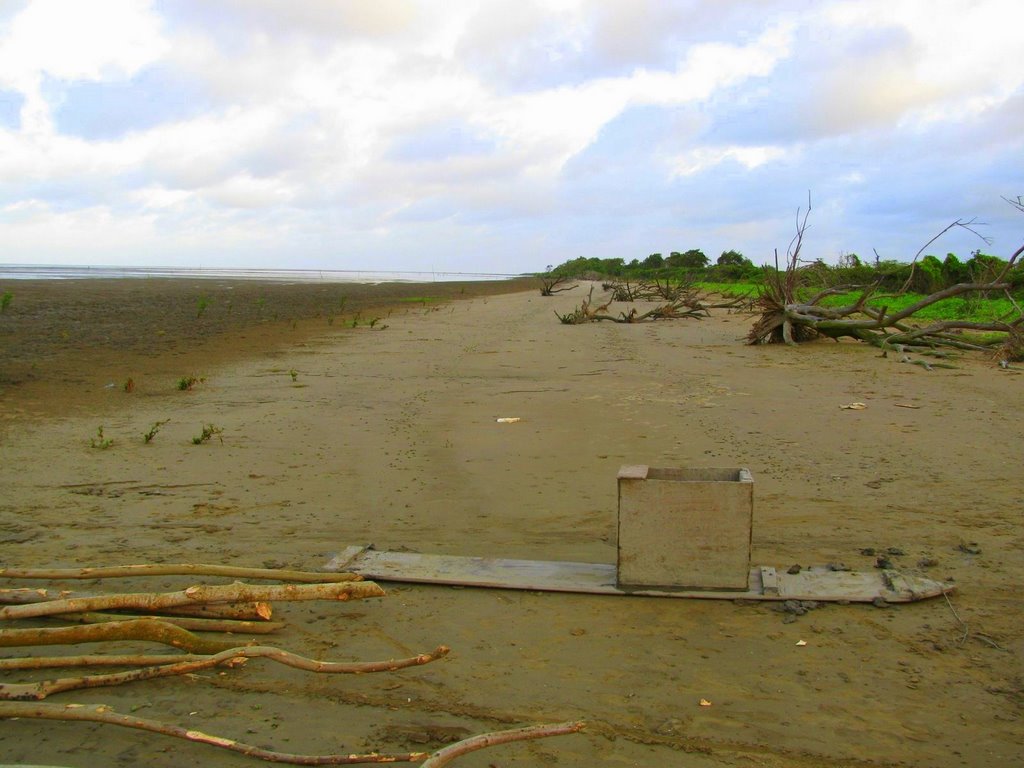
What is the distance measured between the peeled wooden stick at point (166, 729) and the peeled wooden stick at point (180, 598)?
61cm

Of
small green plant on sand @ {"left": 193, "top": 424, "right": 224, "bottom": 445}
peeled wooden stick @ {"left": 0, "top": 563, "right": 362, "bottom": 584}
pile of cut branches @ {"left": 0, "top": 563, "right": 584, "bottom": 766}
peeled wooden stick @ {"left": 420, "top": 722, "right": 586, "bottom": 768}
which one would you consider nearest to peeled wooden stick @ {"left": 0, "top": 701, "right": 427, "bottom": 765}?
pile of cut branches @ {"left": 0, "top": 563, "right": 584, "bottom": 766}

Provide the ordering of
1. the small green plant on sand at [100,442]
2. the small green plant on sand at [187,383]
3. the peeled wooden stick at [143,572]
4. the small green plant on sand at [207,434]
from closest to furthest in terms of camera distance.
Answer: the peeled wooden stick at [143,572] → the small green plant on sand at [100,442] → the small green plant on sand at [207,434] → the small green plant on sand at [187,383]

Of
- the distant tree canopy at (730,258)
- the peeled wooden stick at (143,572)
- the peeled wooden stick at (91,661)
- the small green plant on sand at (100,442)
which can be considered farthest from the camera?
the distant tree canopy at (730,258)

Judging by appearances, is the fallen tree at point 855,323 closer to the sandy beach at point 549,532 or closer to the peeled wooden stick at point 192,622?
the sandy beach at point 549,532

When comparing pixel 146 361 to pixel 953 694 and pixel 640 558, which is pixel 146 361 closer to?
pixel 640 558

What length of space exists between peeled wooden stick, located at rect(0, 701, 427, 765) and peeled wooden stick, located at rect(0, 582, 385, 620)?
0.61 m

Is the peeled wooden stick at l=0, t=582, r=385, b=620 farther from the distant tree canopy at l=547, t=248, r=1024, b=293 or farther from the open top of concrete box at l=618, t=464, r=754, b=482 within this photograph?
the distant tree canopy at l=547, t=248, r=1024, b=293

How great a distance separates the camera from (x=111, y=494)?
5832 mm

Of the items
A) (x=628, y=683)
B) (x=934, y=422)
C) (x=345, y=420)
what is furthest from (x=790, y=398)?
(x=628, y=683)

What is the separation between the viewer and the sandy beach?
298 centimetres

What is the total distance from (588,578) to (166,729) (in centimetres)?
208

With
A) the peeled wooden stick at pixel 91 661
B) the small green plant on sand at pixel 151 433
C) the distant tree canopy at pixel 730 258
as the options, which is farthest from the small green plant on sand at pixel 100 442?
the distant tree canopy at pixel 730 258

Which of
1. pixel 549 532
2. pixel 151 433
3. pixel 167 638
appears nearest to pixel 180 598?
pixel 167 638

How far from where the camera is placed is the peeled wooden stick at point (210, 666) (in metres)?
3.07
